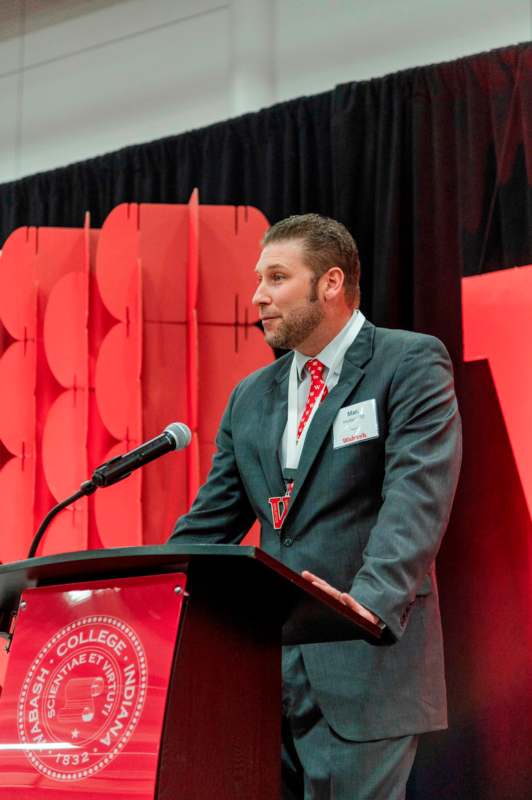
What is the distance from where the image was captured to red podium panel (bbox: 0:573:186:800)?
1399 mm

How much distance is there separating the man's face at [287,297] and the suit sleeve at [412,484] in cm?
26

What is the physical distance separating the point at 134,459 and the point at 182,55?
3.46 m

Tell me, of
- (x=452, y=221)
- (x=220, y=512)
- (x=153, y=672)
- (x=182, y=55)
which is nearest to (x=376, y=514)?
(x=220, y=512)

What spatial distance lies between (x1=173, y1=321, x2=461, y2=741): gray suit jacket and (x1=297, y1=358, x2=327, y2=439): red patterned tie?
0.19 feet

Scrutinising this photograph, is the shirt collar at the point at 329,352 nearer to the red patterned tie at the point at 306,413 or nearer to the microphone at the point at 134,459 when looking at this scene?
the red patterned tie at the point at 306,413

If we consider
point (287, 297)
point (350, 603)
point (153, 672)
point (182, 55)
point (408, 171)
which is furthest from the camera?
point (182, 55)

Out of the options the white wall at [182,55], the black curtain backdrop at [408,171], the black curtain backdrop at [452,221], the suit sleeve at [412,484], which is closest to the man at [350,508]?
the suit sleeve at [412,484]

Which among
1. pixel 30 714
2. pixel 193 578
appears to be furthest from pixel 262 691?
pixel 30 714

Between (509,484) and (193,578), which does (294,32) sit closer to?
(509,484)

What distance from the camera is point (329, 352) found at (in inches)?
87.0

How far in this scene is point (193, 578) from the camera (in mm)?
1461

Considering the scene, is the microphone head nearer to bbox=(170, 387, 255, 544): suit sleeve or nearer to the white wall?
bbox=(170, 387, 255, 544): suit sleeve

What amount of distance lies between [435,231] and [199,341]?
918 millimetres

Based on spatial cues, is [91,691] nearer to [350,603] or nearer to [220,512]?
[350,603]
